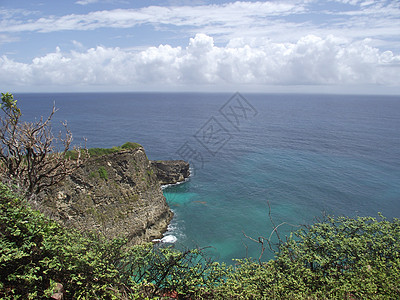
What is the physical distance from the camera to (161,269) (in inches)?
595

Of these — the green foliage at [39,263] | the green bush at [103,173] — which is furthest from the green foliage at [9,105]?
the green bush at [103,173]

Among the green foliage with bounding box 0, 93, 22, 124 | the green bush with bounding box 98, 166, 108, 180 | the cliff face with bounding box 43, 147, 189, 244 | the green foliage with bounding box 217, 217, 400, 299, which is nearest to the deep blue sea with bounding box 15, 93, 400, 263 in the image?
the cliff face with bounding box 43, 147, 189, 244

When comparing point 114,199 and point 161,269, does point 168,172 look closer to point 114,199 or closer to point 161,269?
point 114,199

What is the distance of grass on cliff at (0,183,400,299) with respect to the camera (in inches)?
444

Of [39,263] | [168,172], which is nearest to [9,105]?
[39,263]

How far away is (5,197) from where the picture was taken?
13.0 meters

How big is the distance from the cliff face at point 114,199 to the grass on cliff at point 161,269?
18331 millimetres

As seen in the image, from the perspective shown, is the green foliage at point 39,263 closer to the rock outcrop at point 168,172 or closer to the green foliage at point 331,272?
the green foliage at point 331,272

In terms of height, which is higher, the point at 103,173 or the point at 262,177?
the point at 103,173

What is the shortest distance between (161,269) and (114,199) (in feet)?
83.7

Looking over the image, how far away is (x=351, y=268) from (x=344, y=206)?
38.6 metres

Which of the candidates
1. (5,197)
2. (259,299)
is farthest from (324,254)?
(5,197)

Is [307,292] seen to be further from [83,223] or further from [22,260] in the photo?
[83,223]

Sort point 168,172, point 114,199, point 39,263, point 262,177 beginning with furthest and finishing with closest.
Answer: point 262,177 < point 168,172 < point 114,199 < point 39,263
